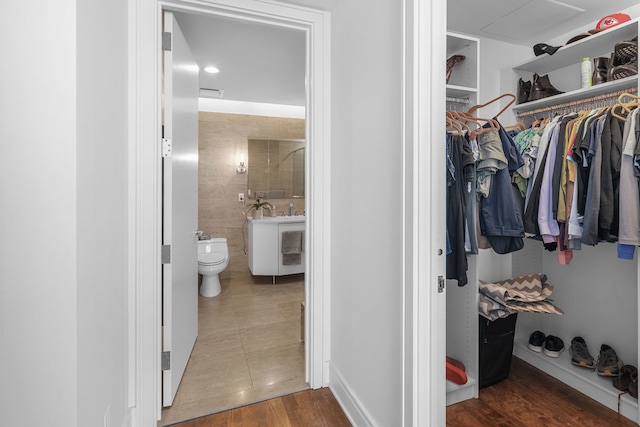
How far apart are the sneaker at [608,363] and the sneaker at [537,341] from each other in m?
0.33

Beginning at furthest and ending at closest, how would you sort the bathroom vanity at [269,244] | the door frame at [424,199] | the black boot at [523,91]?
the bathroom vanity at [269,244] → the black boot at [523,91] → the door frame at [424,199]

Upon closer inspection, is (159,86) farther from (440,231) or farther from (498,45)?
(498,45)

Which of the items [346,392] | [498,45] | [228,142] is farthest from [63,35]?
[228,142]

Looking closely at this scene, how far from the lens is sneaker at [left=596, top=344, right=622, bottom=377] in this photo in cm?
183

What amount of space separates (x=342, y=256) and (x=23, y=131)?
140cm

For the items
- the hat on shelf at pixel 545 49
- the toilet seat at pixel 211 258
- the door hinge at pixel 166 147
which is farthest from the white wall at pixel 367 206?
the toilet seat at pixel 211 258

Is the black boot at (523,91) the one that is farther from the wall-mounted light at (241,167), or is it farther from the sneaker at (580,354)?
the wall-mounted light at (241,167)

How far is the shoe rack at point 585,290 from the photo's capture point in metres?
1.82

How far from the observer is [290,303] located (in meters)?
3.46

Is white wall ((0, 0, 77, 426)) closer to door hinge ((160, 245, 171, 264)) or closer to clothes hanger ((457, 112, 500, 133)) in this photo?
door hinge ((160, 245, 171, 264))

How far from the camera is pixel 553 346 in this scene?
215cm

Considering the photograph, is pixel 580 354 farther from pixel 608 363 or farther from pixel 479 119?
pixel 479 119

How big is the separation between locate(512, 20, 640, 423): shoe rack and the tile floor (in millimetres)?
1692

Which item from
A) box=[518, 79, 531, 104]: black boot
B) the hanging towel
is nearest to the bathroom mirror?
the hanging towel
